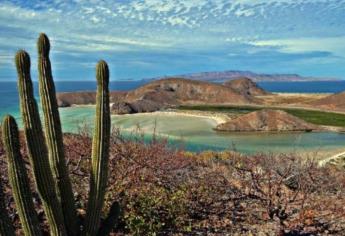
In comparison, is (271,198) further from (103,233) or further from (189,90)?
(189,90)

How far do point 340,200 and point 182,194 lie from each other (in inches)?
164

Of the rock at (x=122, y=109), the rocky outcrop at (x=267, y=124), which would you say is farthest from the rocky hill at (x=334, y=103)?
the rock at (x=122, y=109)

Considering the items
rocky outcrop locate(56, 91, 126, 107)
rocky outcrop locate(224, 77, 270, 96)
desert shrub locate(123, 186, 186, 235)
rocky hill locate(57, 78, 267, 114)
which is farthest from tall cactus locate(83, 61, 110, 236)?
rocky outcrop locate(224, 77, 270, 96)

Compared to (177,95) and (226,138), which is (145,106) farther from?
(226,138)

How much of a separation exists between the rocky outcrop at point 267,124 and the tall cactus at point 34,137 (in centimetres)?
3641

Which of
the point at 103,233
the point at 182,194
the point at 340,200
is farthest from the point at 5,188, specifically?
the point at 340,200

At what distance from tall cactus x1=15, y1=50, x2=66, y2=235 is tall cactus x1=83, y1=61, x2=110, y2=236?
78 centimetres

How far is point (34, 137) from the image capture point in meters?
6.95

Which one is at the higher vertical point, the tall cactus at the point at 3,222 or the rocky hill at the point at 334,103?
the rocky hill at the point at 334,103

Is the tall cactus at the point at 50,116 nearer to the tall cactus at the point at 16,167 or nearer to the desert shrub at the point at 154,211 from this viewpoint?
the tall cactus at the point at 16,167

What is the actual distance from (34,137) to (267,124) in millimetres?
38056

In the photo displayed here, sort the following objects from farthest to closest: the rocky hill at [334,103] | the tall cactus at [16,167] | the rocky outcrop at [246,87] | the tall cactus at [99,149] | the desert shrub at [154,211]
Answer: the rocky outcrop at [246,87], the rocky hill at [334,103], the desert shrub at [154,211], the tall cactus at [99,149], the tall cactus at [16,167]

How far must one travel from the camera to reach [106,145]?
7.74m

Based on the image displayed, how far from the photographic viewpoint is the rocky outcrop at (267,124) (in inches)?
1689
